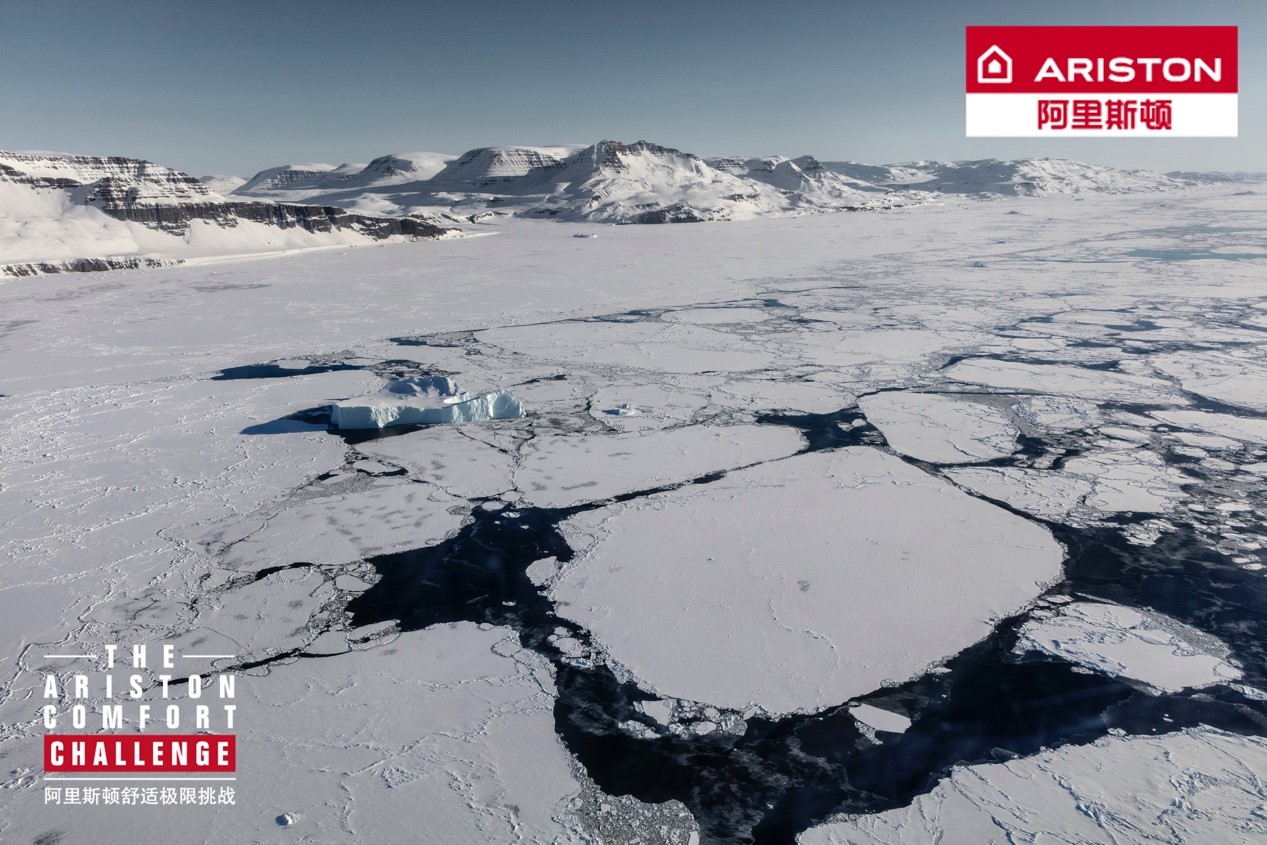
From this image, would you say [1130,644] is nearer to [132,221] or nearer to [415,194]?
[132,221]

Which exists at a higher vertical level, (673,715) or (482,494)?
(482,494)

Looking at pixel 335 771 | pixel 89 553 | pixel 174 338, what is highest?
pixel 174 338

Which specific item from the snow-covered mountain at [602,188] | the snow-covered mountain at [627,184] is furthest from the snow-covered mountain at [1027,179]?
the snow-covered mountain at [602,188]

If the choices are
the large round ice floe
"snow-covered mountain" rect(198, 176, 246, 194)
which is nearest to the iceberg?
the large round ice floe

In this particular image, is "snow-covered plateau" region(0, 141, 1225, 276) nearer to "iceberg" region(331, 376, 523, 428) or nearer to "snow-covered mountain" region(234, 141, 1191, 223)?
"snow-covered mountain" region(234, 141, 1191, 223)

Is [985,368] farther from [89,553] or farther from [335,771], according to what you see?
[89,553]

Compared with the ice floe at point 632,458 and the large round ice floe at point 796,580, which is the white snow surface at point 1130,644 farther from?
the ice floe at point 632,458

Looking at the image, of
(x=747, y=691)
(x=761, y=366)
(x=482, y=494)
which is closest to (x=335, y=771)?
(x=747, y=691)
